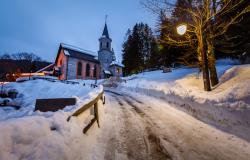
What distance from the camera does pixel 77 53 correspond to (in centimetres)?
5159

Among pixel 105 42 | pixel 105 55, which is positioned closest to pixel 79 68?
pixel 105 55

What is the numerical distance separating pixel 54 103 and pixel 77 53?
4635cm

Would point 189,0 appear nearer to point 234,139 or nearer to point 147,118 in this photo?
point 147,118

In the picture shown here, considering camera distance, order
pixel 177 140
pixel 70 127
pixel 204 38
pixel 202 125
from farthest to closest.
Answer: pixel 204 38, pixel 202 125, pixel 177 140, pixel 70 127

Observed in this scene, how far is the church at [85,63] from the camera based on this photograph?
4788 centimetres

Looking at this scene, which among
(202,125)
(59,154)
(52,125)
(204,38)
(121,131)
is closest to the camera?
(59,154)

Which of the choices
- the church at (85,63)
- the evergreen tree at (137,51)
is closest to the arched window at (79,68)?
the church at (85,63)

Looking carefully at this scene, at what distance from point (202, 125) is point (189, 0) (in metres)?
8.00

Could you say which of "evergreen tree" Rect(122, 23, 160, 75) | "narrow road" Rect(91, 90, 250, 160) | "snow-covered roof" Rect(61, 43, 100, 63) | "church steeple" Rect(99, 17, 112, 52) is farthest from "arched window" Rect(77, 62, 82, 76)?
"narrow road" Rect(91, 90, 250, 160)

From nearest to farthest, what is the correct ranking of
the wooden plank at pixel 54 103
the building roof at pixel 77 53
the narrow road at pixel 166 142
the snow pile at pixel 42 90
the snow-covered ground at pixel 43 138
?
the snow-covered ground at pixel 43 138 → the narrow road at pixel 166 142 → the wooden plank at pixel 54 103 → the snow pile at pixel 42 90 → the building roof at pixel 77 53

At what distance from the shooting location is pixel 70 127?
4.56 metres

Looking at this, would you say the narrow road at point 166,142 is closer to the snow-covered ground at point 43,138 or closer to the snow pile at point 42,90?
the snow-covered ground at point 43,138

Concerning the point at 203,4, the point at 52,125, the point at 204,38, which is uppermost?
the point at 203,4

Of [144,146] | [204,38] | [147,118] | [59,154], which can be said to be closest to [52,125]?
[59,154]
